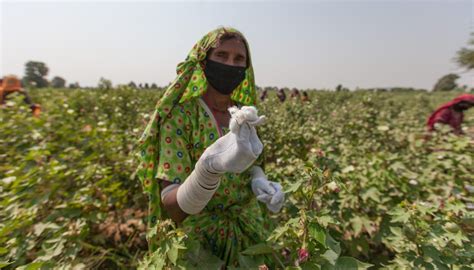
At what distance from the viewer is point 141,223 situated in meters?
2.55

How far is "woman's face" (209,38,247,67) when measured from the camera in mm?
1287

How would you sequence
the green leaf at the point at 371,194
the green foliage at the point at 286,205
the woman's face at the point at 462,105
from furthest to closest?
1. the woman's face at the point at 462,105
2. the green leaf at the point at 371,194
3. the green foliage at the point at 286,205

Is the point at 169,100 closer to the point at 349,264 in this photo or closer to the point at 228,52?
the point at 228,52

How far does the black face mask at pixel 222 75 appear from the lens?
51.1 inches

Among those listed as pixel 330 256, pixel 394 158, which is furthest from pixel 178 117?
pixel 394 158

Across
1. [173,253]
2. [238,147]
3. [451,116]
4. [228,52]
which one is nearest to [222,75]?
[228,52]

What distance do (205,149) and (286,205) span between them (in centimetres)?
98

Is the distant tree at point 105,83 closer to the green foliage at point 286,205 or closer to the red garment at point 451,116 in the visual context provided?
the green foliage at point 286,205

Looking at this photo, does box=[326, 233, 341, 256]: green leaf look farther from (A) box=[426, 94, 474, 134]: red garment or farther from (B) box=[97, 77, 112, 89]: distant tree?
(B) box=[97, 77, 112, 89]: distant tree

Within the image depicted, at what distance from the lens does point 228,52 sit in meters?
1.29

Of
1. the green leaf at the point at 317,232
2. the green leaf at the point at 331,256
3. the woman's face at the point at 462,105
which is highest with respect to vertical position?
the woman's face at the point at 462,105

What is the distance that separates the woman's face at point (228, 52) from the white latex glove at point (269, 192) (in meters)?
0.58

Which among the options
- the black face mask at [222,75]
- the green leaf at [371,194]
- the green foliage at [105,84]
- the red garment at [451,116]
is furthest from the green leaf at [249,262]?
the green foliage at [105,84]

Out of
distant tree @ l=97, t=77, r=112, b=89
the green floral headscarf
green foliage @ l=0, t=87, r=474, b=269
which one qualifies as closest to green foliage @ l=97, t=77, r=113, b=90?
distant tree @ l=97, t=77, r=112, b=89
